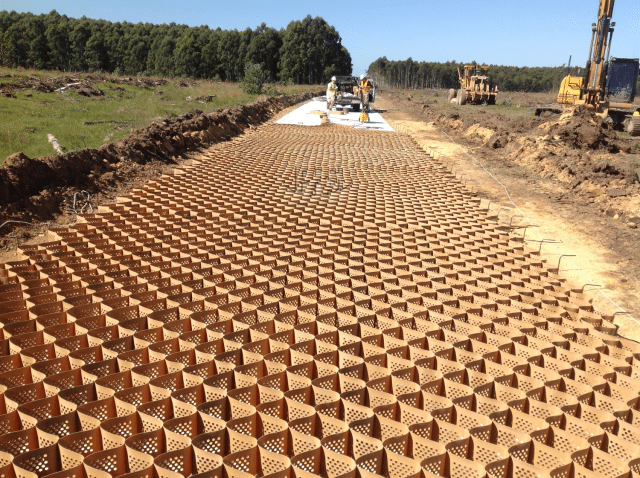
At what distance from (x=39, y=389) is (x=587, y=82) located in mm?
21349

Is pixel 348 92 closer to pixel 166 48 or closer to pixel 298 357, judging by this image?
pixel 298 357

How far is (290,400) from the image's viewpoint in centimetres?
324

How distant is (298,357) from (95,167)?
7311mm

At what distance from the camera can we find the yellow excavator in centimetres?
1783

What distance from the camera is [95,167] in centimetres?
912

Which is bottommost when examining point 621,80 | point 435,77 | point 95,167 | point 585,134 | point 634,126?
point 95,167

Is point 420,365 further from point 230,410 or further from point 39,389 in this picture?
point 39,389

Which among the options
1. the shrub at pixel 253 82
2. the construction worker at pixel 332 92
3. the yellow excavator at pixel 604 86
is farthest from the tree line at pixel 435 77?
the yellow excavator at pixel 604 86

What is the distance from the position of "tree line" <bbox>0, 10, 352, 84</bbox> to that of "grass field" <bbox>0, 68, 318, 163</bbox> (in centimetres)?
2550

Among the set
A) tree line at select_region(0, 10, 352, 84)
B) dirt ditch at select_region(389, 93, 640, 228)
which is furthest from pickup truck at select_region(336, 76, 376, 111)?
tree line at select_region(0, 10, 352, 84)

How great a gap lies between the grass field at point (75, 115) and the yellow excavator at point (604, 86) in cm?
1577

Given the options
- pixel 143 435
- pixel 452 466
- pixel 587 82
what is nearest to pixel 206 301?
pixel 143 435

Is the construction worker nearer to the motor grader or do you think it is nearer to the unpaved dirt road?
the unpaved dirt road

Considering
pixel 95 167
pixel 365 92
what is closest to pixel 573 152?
pixel 365 92
